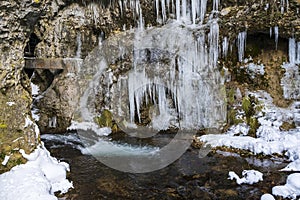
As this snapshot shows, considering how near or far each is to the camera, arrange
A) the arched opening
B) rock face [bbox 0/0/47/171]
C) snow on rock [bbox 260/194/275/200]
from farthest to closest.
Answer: the arched opening < rock face [bbox 0/0/47/171] < snow on rock [bbox 260/194/275/200]

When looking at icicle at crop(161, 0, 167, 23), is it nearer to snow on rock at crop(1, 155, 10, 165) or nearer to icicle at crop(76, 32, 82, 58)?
icicle at crop(76, 32, 82, 58)

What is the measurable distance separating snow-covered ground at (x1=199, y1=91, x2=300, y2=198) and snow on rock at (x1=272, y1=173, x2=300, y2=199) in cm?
87

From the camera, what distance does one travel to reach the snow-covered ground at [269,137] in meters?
8.29

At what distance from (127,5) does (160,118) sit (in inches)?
203

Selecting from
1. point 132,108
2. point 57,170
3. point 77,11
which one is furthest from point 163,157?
point 77,11

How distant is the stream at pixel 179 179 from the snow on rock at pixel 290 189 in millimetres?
226

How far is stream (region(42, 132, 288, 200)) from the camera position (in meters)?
6.27

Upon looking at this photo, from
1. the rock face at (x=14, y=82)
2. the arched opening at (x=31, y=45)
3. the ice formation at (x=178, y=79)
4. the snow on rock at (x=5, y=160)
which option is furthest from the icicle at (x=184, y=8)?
the snow on rock at (x=5, y=160)

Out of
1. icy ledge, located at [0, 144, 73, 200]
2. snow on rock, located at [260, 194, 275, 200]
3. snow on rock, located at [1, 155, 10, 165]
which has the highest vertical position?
snow on rock, located at [1, 155, 10, 165]

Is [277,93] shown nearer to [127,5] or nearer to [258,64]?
[258,64]

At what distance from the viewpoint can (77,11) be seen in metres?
13.0

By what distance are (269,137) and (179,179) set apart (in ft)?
13.1

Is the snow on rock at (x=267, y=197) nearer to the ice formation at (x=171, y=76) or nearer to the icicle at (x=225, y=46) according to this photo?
the ice formation at (x=171, y=76)

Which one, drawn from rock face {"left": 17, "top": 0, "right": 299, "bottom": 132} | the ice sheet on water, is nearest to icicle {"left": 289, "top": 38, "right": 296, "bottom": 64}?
rock face {"left": 17, "top": 0, "right": 299, "bottom": 132}
